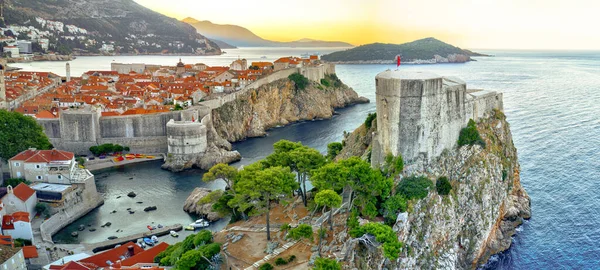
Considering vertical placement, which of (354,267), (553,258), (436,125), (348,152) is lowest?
(553,258)

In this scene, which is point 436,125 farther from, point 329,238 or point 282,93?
point 282,93

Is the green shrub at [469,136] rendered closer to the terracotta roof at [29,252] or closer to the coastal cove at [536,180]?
the coastal cove at [536,180]

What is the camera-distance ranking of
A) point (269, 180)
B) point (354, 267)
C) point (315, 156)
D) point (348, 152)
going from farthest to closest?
point (348, 152), point (315, 156), point (269, 180), point (354, 267)

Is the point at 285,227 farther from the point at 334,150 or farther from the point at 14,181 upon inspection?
the point at 14,181

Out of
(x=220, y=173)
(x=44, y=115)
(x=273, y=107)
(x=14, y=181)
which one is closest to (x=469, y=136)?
(x=220, y=173)

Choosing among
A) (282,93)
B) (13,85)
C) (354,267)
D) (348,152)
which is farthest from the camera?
(282,93)

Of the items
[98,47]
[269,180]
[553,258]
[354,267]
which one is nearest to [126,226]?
[269,180]

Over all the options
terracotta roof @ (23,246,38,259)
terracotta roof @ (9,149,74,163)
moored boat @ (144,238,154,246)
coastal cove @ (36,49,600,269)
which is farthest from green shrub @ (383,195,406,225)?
terracotta roof @ (9,149,74,163)
